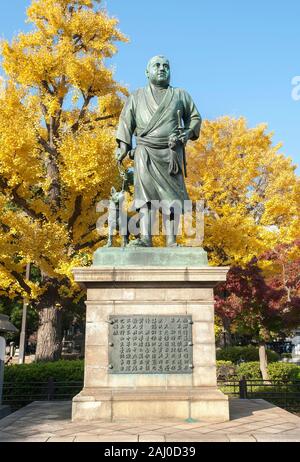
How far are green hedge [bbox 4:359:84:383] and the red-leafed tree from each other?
19.9 feet

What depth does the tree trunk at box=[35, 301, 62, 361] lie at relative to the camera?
13.0 meters

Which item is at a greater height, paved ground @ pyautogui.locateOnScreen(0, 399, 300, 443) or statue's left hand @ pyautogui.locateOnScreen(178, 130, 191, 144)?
statue's left hand @ pyautogui.locateOnScreen(178, 130, 191, 144)

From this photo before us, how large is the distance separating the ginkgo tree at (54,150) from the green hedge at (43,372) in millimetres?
1356

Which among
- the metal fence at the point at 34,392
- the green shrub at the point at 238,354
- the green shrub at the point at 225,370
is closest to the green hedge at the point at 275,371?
the green shrub at the point at 225,370

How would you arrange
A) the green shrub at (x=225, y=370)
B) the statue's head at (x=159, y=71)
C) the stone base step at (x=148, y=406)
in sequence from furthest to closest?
the green shrub at (x=225, y=370), the statue's head at (x=159, y=71), the stone base step at (x=148, y=406)

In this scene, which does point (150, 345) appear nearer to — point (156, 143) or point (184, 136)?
point (156, 143)

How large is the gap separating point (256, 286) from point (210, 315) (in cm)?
842

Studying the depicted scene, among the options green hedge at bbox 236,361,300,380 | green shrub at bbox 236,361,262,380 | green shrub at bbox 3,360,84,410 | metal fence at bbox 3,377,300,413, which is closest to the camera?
metal fence at bbox 3,377,300,413

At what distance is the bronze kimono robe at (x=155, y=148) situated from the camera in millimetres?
7391

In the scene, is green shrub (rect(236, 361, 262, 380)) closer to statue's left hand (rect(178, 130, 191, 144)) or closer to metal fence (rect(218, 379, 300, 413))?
metal fence (rect(218, 379, 300, 413))

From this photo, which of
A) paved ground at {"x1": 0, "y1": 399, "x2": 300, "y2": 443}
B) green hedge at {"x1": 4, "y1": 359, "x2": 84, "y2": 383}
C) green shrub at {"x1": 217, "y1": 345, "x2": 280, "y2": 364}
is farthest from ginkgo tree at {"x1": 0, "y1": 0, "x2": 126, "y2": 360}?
green shrub at {"x1": 217, "y1": 345, "x2": 280, "y2": 364}

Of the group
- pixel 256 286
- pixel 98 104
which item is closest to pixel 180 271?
pixel 256 286

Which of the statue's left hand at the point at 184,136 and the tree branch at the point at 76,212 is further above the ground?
the tree branch at the point at 76,212

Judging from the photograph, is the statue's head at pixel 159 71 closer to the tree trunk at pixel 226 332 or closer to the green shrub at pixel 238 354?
the tree trunk at pixel 226 332
